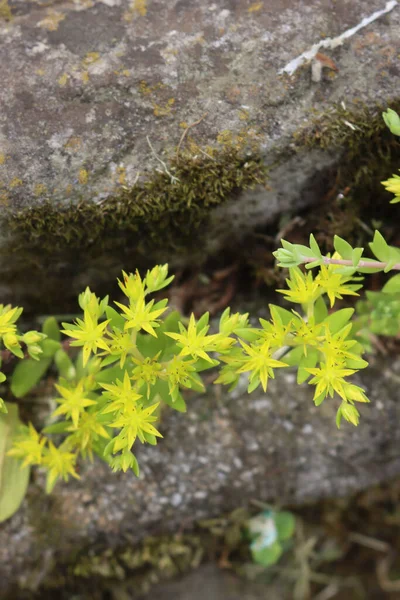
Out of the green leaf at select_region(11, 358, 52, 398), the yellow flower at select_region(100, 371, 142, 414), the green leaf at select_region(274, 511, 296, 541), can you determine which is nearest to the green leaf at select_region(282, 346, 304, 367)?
the yellow flower at select_region(100, 371, 142, 414)

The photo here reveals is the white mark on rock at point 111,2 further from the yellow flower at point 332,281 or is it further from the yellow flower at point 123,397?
the yellow flower at point 123,397

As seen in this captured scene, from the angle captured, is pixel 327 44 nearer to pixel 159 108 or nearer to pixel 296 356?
pixel 159 108

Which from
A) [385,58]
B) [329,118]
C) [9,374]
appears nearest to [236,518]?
[9,374]

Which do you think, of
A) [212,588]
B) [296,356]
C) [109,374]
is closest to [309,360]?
[296,356]

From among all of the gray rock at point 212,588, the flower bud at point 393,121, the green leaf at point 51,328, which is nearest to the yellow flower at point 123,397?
the green leaf at point 51,328

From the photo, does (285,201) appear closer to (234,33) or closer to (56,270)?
(234,33)

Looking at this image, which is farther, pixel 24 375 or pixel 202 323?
pixel 24 375
